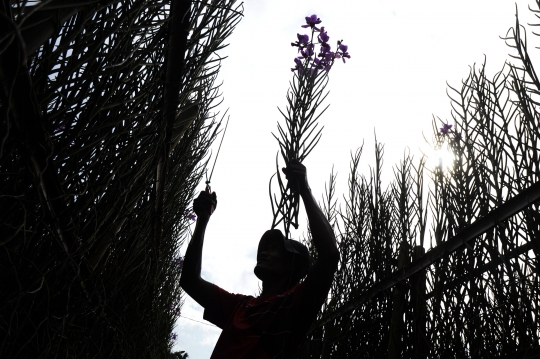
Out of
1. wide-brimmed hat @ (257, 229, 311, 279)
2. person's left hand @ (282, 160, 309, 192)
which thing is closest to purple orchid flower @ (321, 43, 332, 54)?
person's left hand @ (282, 160, 309, 192)

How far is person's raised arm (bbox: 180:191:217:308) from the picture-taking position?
208cm

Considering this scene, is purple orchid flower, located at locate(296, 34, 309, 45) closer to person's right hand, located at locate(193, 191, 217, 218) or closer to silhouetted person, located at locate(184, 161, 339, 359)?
silhouetted person, located at locate(184, 161, 339, 359)

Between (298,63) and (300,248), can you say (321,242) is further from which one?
(298,63)

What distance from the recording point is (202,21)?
5.37 ft

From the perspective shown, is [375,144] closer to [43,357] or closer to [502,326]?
[502,326]

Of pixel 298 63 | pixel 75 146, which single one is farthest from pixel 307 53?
pixel 75 146

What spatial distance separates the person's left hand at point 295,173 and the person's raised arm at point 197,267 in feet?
2.91

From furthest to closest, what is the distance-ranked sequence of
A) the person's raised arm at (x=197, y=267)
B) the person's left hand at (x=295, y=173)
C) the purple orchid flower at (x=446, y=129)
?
1. the purple orchid flower at (x=446, y=129)
2. the person's raised arm at (x=197, y=267)
3. the person's left hand at (x=295, y=173)

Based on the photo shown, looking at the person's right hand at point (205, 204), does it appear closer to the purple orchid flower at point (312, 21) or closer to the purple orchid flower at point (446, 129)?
the purple orchid flower at point (312, 21)

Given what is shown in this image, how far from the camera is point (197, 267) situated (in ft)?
7.04

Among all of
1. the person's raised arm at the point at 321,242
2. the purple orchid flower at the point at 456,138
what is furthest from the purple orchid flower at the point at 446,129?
the person's raised arm at the point at 321,242

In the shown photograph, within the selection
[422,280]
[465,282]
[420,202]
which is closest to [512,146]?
[465,282]

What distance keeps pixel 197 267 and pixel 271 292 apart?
36cm

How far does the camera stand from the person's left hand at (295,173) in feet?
3.93
